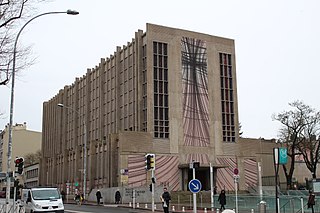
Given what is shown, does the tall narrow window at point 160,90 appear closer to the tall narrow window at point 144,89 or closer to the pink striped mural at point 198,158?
the tall narrow window at point 144,89

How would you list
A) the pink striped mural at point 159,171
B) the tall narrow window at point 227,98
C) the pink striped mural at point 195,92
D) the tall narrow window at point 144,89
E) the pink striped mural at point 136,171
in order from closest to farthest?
the pink striped mural at point 136,171
the pink striped mural at point 159,171
the tall narrow window at point 144,89
the pink striped mural at point 195,92
the tall narrow window at point 227,98

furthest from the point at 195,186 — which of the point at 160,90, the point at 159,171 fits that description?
the point at 160,90

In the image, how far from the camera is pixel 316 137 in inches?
2650

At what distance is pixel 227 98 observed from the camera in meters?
69.2

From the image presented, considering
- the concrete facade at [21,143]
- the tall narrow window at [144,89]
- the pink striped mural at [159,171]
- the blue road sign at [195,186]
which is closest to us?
the blue road sign at [195,186]

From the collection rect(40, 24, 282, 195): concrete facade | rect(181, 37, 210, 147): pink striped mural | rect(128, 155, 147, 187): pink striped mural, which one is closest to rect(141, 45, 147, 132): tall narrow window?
rect(40, 24, 282, 195): concrete facade

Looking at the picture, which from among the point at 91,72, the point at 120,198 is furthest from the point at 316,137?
the point at 91,72

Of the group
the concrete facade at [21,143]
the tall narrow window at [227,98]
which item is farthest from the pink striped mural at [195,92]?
the concrete facade at [21,143]

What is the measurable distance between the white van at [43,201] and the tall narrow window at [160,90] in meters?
33.9

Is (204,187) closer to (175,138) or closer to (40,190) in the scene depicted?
(175,138)

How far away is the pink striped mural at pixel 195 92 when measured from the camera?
2539 inches

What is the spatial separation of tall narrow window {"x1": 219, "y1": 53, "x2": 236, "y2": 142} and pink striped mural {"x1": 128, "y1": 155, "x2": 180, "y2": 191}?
33.3 feet

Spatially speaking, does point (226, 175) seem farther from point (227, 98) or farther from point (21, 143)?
point (21, 143)

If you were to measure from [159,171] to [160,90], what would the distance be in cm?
1098
